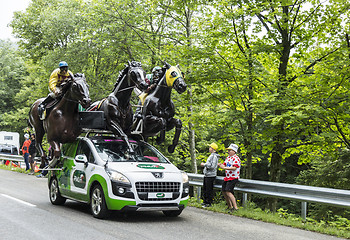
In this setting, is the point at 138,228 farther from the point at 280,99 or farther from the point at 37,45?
the point at 37,45

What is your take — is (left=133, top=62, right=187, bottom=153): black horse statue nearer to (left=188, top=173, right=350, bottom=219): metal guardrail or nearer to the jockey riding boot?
(left=188, top=173, right=350, bottom=219): metal guardrail

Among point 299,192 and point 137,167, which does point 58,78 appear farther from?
point 299,192

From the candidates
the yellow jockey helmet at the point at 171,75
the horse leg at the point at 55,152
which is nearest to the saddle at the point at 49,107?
the horse leg at the point at 55,152

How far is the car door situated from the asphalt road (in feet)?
1.73

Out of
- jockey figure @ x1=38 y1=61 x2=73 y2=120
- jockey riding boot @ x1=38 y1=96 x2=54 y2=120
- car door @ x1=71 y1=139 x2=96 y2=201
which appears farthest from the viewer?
jockey riding boot @ x1=38 y1=96 x2=54 y2=120

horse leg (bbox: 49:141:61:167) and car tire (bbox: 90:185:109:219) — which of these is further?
horse leg (bbox: 49:141:61:167)

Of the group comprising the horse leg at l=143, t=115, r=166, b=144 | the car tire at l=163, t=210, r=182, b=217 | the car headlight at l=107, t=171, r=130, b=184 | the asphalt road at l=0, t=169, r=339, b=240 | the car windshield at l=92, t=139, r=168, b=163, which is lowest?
the asphalt road at l=0, t=169, r=339, b=240

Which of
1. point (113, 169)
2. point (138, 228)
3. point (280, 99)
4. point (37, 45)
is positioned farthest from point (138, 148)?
point (37, 45)

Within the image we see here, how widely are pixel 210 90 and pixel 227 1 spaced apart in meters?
3.70

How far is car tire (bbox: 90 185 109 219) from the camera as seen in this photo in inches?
337

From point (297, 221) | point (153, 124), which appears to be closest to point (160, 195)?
point (153, 124)

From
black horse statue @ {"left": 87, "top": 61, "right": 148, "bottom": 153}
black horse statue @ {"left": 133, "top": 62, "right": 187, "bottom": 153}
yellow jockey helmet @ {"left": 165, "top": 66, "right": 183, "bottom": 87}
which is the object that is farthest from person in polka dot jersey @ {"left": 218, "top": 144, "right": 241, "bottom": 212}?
black horse statue @ {"left": 87, "top": 61, "right": 148, "bottom": 153}

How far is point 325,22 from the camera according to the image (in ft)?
50.4

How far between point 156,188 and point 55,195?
12.3ft
